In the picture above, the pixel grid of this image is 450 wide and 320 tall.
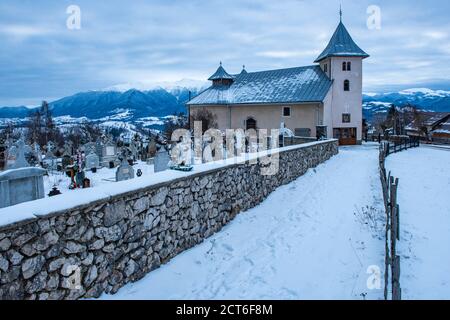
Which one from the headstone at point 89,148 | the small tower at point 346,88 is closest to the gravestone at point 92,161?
the headstone at point 89,148

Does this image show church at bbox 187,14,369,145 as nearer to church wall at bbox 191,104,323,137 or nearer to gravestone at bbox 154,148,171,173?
church wall at bbox 191,104,323,137

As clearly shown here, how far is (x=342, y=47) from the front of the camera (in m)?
29.7

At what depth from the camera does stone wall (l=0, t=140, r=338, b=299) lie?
3.13 m

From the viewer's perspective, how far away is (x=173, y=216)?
5242 millimetres

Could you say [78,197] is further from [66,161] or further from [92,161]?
[66,161]

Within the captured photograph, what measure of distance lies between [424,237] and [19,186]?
7498 mm

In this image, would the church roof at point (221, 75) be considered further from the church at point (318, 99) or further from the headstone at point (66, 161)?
the headstone at point (66, 161)

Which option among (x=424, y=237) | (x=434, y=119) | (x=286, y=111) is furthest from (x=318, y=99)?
(x=434, y=119)

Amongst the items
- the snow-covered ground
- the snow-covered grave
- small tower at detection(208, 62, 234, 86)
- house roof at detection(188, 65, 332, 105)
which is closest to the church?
house roof at detection(188, 65, 332, 105)

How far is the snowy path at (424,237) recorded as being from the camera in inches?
183

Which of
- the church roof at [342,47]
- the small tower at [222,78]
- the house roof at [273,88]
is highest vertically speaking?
the church roof at [342,47]

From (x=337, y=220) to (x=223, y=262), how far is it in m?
3.13

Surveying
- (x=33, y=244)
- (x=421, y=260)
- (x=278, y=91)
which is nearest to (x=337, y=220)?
(x=421, y=260)
